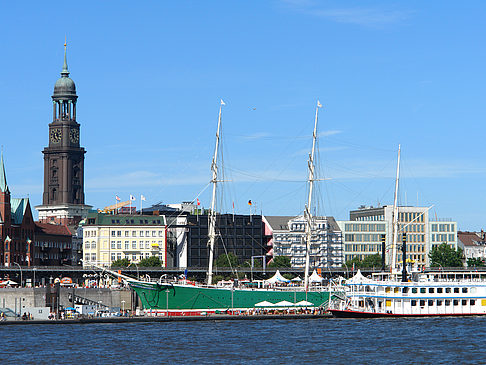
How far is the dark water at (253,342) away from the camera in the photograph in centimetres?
10106

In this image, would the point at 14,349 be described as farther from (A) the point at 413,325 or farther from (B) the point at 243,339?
(A) the point at 413,325

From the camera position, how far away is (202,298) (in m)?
159

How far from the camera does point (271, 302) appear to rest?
531 feet

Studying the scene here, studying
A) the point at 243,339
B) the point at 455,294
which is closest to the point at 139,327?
the point at 243,339

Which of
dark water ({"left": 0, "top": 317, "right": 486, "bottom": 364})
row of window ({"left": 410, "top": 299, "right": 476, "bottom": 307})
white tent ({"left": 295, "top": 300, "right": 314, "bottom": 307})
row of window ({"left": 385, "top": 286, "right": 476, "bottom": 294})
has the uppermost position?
row of window ({"left": 385, "top": 286, "right": 476, "bottom": 294})

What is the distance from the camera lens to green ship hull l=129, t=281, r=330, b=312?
158m

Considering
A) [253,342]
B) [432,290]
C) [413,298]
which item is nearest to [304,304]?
[413,298]

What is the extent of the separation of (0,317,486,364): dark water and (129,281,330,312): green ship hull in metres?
14.5

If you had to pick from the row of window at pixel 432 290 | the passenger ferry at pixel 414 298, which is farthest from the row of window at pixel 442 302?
the row of window at pixel 432 290

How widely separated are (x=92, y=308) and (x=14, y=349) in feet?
158

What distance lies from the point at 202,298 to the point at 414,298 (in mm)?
30154

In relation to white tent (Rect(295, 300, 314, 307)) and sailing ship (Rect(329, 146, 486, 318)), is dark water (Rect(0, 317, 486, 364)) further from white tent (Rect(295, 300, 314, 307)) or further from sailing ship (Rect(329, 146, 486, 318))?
white tent (Rect(295, 300, 314, 307))

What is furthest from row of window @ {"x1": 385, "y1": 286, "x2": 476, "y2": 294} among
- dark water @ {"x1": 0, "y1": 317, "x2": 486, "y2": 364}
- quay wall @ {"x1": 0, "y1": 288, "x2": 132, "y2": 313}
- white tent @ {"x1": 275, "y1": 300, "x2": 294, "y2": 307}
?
quay wall @ {"x1": 0, "y1": 288, "x2": 132, "y2": 313}

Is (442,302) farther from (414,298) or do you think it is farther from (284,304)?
(284,304)
